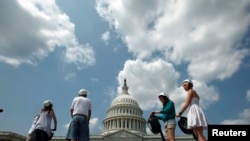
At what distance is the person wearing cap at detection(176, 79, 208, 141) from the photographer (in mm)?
10258

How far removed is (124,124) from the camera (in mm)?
110562

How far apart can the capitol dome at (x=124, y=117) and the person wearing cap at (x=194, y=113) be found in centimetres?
9902

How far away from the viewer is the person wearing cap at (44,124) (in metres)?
12.2

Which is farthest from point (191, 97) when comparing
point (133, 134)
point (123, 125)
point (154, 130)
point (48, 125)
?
point (123, 125)

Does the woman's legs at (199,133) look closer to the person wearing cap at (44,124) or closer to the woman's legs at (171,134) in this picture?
the woman's legs at (171,134)

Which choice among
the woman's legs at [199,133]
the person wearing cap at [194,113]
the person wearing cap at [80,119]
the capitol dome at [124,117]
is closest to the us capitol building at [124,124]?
the capitol dome at [124,117]

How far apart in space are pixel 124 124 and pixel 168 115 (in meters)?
101

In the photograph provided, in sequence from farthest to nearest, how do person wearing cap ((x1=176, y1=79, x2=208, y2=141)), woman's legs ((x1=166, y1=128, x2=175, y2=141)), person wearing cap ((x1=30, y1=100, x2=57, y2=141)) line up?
person wearing cap ((x1=30, y1=100, x2=57, y2=141)), woman's legs ((x1=166, y1=128, x2=175, y2=141)), person wearing cap ((x1=176, y1=79, x2=208, y2=141))

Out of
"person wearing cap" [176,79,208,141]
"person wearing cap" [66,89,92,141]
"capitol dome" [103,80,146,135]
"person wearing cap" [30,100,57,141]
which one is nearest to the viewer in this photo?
"person wearing cap" [176,79,208,141]

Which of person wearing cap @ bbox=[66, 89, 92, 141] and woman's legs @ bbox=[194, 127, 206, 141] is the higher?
person wearing cap @ bbox=[66, 89, 92, 141]

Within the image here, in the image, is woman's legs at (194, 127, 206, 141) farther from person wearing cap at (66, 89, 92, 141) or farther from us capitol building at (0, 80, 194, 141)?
us capitol building at (0, 80, 194, 141)

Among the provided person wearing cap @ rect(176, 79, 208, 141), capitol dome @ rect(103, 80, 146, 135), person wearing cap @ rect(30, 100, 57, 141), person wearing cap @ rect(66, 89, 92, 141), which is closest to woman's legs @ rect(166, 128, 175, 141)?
person wearing cap @ rect(176, 79, 208, 141)

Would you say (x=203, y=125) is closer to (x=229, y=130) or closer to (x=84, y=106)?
(x=229, y=130)

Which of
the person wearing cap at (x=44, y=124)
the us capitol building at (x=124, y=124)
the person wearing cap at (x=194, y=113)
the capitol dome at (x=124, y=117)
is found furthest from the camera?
the capitol dome at (x=124, y=117)
